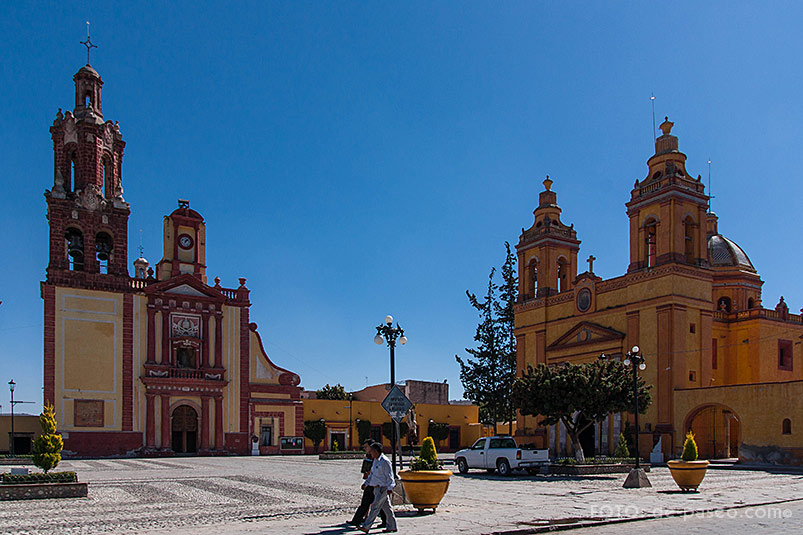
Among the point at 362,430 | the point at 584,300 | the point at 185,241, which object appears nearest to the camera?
the point at 584,300

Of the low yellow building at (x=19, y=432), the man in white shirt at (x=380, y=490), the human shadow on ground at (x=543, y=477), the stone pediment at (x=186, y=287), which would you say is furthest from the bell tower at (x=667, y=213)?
the low yellow building at (x=19, y=432)

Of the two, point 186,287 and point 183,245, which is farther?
point 183,245

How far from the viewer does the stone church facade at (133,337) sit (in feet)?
155

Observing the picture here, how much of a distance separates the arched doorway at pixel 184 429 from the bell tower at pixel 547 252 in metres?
23.8

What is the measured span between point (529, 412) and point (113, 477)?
1608cm

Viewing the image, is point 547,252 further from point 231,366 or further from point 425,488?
point 425,488

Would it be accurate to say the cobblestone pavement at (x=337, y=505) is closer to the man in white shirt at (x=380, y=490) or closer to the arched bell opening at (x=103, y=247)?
the man in white shirt at (x=380, y=490)

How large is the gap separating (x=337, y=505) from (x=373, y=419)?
4396 cm

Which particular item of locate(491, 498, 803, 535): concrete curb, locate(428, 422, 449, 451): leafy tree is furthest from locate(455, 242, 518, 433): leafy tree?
locate(491, 498, 803, 535): concrete curb

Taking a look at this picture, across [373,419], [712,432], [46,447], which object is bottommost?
[373,419]

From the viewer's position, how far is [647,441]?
3909cm

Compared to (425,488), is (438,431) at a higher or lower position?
lower

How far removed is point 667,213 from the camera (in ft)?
132

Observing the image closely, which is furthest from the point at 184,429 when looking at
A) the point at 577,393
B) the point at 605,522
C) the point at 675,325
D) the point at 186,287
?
the point at 605,522
